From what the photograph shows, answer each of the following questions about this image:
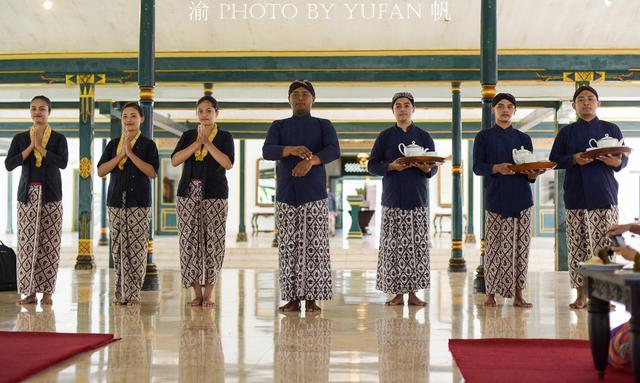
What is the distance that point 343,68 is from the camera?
1012 cm

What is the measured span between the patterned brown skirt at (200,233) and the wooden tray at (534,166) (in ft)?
6.70

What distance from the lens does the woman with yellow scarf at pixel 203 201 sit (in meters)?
5.42

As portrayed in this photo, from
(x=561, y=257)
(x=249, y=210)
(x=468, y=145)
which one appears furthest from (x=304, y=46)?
(x=249, y=210)

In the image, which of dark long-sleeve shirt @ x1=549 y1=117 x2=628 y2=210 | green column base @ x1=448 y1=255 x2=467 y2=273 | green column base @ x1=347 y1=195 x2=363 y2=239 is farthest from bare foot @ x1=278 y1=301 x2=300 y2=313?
green column base @ x1=347 y1=195 x2=363 y2=239

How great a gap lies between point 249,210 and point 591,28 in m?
13.0

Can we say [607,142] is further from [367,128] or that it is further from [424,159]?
[367,128]

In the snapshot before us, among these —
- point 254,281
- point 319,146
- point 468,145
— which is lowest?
point 254,281

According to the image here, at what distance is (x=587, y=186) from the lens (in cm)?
530

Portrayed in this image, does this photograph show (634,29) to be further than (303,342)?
Yes

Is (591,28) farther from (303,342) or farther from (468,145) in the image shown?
(468,145)

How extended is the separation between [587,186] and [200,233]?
107 inches

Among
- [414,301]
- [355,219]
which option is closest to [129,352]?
[414,301]

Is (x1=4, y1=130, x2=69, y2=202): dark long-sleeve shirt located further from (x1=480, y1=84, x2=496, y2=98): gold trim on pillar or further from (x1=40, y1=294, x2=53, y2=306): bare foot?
(x1=480, y1=84, x2=496, y2=98): gold trim on pillar

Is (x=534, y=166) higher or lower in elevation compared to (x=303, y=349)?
higher
